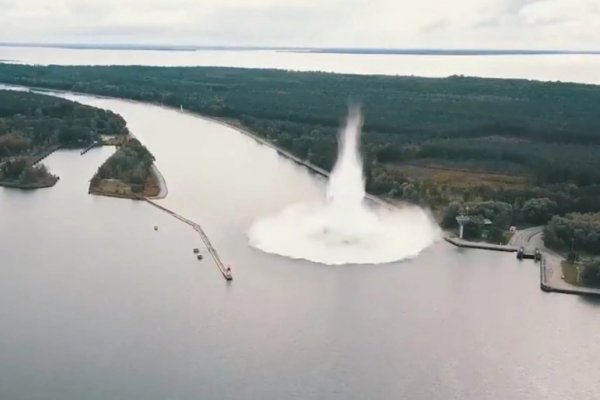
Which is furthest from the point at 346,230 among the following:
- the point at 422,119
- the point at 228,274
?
the point at 422,119


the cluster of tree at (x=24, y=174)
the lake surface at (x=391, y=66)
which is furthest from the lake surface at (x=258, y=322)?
the lake surface at (x=391, y=66)

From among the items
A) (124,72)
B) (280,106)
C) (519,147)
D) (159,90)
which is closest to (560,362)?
(519,147)

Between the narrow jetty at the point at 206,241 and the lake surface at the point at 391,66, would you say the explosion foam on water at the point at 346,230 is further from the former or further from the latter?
the lake surface at the point at 391,66

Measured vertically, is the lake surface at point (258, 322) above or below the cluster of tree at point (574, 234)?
below

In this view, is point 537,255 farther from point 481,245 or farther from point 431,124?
point 431,124

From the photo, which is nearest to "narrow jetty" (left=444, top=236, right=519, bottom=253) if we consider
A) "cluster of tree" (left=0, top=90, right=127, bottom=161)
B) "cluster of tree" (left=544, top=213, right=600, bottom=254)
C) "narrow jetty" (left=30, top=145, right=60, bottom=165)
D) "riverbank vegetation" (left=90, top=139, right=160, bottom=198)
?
"cluster of tree" (left=544, top=213, right=600, bottom=254)

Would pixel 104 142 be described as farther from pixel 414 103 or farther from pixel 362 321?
pixel 362 321
